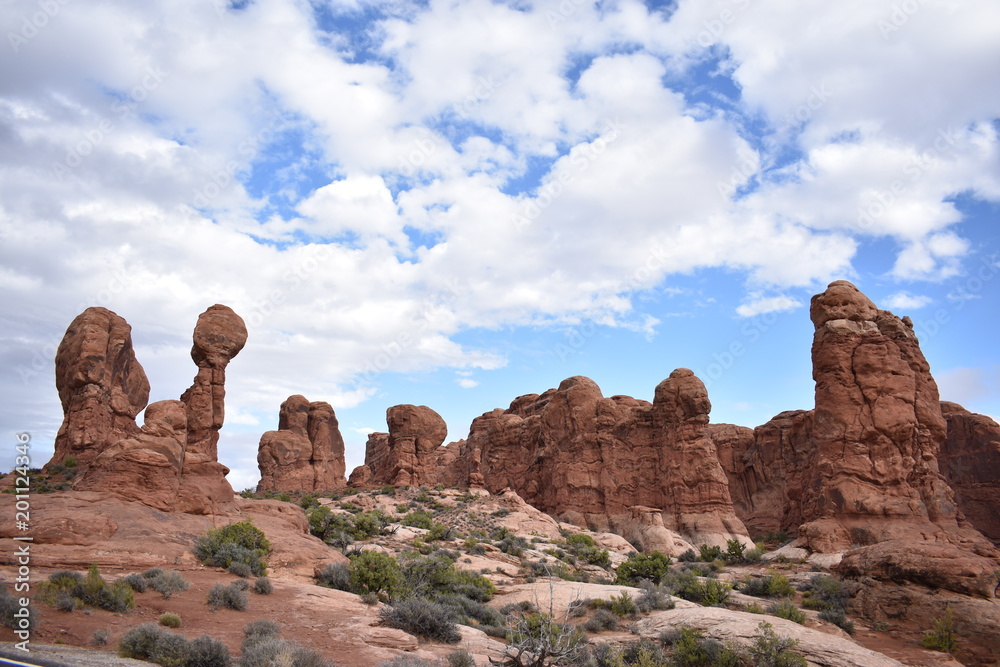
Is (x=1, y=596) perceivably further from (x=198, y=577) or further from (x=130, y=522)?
(x=130, y=522)

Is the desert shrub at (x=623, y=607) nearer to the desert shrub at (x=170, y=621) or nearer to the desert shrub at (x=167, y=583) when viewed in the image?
the desert shrub at (x=167, y=583)

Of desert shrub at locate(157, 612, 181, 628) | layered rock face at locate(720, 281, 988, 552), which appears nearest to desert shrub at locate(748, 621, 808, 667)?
desert shrub at locate(157, 612, 181, 628)

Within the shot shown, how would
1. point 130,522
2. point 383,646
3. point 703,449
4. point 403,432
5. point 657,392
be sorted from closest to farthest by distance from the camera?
1. point 383,646
2. point 130,522
3. point 703,449
4. point 657,392
5. point 403,432

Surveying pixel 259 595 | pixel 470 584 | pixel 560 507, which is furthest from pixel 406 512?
pixel 259 595

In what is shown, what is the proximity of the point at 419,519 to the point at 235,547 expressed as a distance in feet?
54.7

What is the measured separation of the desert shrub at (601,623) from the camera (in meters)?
15.2

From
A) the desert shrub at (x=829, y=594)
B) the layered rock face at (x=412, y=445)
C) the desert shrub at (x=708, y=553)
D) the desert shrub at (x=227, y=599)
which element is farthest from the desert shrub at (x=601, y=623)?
the layered rock face at (x=412, y=445)

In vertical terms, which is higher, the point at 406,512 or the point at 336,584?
the point at 406,512

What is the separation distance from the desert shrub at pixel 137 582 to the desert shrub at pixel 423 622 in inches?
183

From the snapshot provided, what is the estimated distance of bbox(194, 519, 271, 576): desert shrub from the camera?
14.7m

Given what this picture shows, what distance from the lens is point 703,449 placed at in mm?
37562

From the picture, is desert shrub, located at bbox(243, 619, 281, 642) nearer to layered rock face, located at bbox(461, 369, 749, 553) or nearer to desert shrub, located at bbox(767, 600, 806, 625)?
desert shrub, located at bbox(767, 600, 806, 625)

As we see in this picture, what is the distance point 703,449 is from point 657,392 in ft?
15.1

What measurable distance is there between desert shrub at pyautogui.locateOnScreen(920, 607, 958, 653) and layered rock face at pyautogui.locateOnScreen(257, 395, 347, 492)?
43.4 metres
